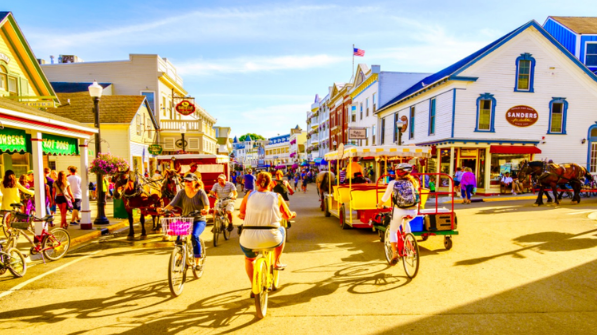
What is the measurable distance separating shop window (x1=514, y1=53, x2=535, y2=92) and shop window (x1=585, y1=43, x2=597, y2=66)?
867 cm

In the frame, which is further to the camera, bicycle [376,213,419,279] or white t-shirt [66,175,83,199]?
white t-shirt [66,175,83,199]

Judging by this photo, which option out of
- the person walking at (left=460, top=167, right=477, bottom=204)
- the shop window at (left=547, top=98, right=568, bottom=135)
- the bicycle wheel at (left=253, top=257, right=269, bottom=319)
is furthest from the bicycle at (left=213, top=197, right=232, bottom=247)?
the shop window at (left=547, top=98, right=568, bottom=135)

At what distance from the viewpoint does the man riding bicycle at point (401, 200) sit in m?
6.05

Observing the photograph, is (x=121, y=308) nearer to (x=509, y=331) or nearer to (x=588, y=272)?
(x=509, y=331)

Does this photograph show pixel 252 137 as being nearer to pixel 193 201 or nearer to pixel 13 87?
pixel 13 87

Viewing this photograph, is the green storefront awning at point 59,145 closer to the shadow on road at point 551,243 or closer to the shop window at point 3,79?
the shop window at point 3,79

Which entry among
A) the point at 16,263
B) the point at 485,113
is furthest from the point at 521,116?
the point at 16,263

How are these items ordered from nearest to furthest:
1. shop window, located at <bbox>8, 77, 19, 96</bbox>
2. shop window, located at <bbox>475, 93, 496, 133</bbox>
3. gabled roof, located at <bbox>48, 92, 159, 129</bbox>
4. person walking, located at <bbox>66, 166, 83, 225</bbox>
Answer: person walking, located at <bbox>66, 166, 83, 225</bbox>, shop window, located at <bbox>8, 77, 19, 96</bbox>, shop window, located at <bbox>475, 93, 496, 133</bbox>, gabled roof, located at <bbox>48, 92, 159, 129</bbox>

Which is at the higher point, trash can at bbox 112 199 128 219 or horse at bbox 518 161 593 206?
horse at bbox 518 161 593 206

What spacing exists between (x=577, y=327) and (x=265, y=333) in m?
3.82

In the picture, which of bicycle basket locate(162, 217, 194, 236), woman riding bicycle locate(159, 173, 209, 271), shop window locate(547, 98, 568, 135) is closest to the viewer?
bicycle basket locate(162, 217, 194, 236)

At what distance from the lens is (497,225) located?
1049cm

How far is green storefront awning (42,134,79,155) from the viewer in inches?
361

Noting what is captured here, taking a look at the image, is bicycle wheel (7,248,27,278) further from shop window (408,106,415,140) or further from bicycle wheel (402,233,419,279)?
shop window (408,106,415,140)
